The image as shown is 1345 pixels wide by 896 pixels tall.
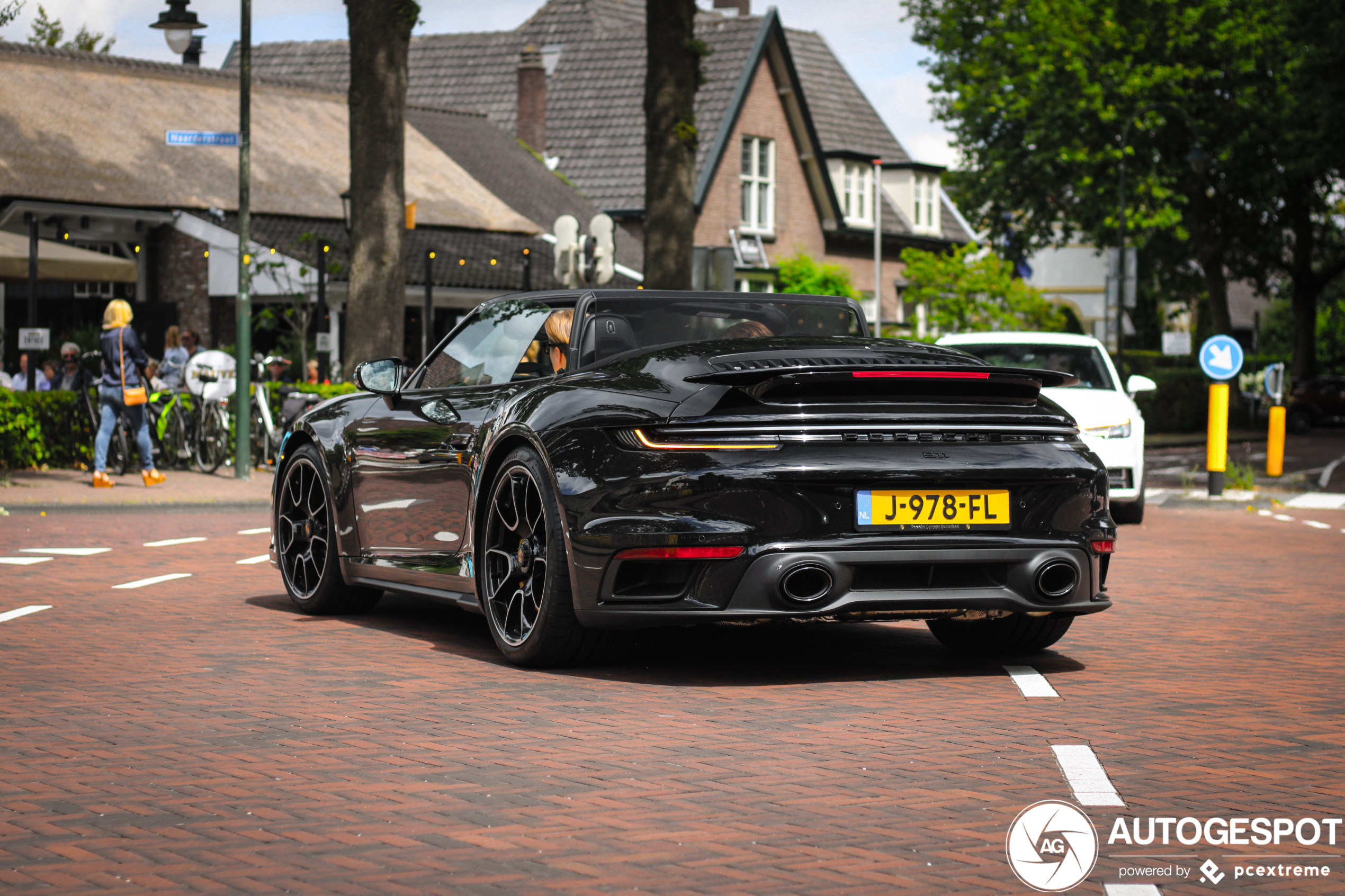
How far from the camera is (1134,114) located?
146 feet

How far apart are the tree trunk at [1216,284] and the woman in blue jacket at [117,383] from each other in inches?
1418

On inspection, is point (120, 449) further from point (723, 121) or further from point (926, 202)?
point (926, 202)

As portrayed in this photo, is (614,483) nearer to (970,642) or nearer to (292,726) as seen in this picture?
(292,726)

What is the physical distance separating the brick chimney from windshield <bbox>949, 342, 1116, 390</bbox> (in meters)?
32.4

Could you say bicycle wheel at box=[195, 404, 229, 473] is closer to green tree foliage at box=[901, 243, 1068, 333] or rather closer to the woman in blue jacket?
the woman in blue jacket

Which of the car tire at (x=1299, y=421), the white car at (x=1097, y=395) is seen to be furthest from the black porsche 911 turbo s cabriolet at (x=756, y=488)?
the car tire at (x=1299, y=421)

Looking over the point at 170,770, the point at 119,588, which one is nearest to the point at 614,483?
the point at 170,770

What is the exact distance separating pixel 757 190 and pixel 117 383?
31315 mm

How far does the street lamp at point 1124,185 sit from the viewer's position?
34.2 metres

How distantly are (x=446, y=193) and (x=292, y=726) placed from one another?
111 feet

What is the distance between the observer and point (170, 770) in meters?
5.43

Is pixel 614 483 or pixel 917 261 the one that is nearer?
pixel 614 483

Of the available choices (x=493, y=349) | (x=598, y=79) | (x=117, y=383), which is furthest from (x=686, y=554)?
(x=598, y=79)

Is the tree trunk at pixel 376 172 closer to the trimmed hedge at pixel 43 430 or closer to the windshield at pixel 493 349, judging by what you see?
the trimmed hedge at pixel 43 430
